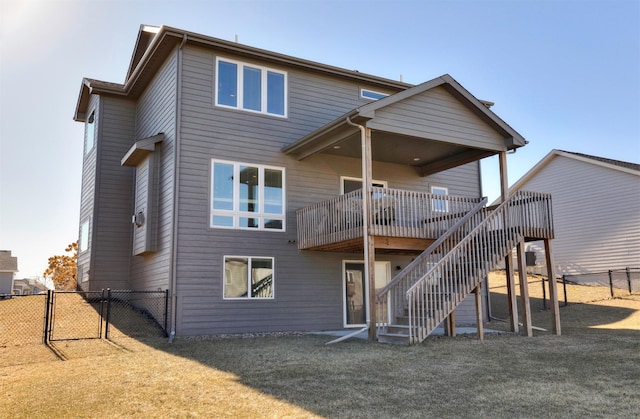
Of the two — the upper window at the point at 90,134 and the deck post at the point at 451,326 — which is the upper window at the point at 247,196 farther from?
the upper window at the point at 90,134

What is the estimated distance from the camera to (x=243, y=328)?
523 inches

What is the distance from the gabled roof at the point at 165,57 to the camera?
44.3 feet

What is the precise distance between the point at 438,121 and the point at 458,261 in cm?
343

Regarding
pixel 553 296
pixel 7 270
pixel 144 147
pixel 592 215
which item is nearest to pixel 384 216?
pixel 553 296

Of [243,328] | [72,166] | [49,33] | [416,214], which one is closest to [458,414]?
[416,214]

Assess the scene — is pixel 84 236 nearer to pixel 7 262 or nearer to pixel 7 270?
pixel 7 270

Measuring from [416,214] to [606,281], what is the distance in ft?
47.1

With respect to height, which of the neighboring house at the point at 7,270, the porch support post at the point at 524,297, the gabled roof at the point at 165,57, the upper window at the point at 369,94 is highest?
the gabled roof at the point at 165,57

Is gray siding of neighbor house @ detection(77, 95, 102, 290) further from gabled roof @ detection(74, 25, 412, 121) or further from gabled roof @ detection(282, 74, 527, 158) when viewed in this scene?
gabled roof @ detection(282, 74, 527, 158)

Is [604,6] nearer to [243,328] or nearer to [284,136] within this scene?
[284,136]

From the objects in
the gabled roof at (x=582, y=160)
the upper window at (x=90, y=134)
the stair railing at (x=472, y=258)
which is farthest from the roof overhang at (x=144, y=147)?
the gabled roof at (x=582, y=160)

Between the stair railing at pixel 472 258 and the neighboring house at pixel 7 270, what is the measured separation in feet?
89.2

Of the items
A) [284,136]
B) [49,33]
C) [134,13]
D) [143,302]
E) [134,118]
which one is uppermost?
[134,13]

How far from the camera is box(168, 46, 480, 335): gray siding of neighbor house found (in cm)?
1303
